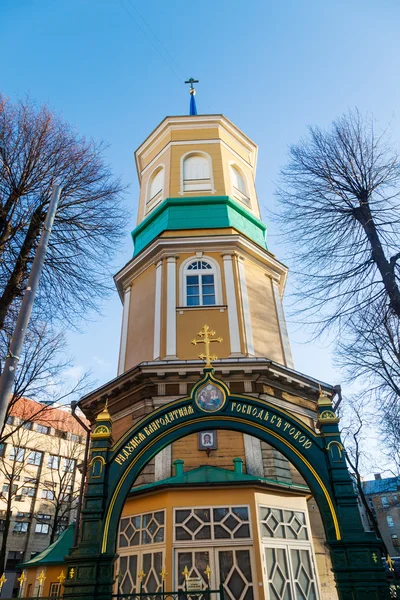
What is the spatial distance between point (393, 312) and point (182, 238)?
903 cm

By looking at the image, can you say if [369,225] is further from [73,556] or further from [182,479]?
[73,556]

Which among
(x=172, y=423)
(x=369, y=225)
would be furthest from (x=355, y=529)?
(x=369, y=225)

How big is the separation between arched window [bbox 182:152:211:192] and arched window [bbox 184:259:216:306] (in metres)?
4.55

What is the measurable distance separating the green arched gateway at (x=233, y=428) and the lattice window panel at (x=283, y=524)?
17.1 feet

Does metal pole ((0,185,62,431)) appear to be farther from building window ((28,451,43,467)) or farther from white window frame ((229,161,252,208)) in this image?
building window ((28,451,43,467))

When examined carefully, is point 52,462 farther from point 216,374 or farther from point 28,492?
point 216,374

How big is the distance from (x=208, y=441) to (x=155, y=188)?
43.3 feet

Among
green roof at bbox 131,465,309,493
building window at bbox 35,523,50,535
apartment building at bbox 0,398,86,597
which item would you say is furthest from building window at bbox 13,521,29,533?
green roof at bbox 131,465,309,493

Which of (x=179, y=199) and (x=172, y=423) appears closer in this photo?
(x=172, y=423)

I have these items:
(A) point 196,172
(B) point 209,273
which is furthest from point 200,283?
(A) point 196,172

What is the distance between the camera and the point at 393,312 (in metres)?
10.4

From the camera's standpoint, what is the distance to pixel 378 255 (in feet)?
35.0

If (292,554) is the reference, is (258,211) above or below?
above

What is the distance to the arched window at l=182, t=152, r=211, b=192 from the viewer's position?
19812 mm
